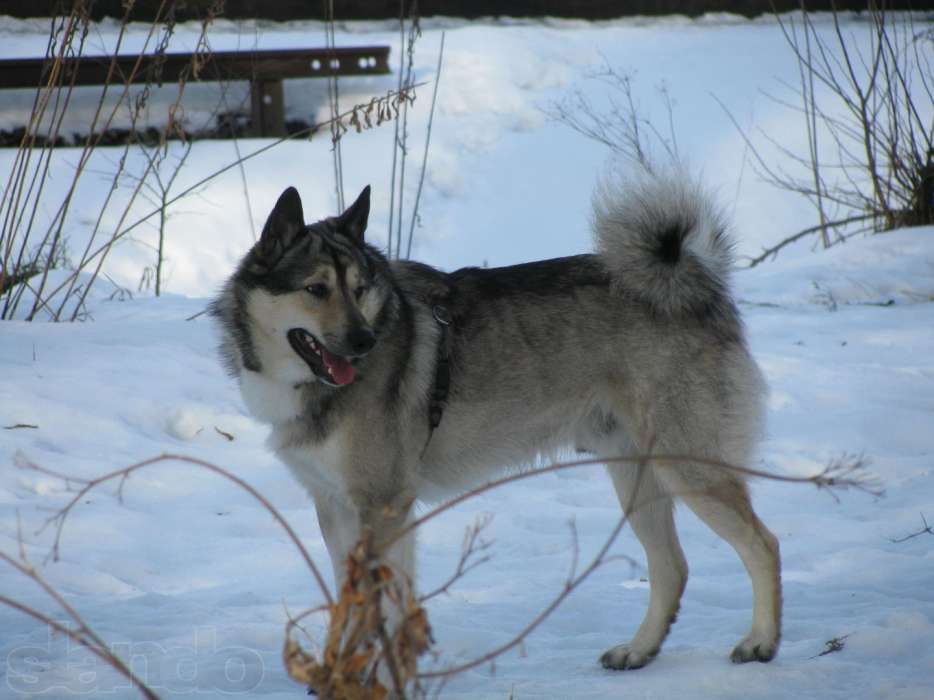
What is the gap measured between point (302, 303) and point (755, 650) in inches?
56.8

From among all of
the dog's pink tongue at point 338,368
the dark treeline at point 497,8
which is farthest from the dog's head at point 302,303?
the dark treeline at point 497,8

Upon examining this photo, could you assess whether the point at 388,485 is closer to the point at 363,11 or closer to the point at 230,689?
the point at 230,689

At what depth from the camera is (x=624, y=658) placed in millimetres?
2670

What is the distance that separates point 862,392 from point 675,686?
8.55 feet

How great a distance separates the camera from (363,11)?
1052cm

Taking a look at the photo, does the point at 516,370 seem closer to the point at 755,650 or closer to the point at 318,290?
the point at 318,290

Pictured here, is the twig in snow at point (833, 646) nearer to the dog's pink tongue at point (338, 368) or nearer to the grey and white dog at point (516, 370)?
the grey and white dog at point (516, 370)

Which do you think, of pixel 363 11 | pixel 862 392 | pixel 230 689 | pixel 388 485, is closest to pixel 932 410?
pixel 862 392

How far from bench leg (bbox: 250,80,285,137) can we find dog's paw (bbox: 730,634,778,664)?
280 inches

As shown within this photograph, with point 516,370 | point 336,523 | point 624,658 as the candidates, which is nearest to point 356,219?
point 516,370

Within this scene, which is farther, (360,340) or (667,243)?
(667,243)

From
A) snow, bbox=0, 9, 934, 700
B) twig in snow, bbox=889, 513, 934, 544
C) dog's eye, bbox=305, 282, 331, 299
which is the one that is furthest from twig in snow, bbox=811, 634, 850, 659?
dog's eye, bbox=305, 282, 331, 299

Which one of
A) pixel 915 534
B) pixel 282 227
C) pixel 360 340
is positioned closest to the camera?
pixel 360 340

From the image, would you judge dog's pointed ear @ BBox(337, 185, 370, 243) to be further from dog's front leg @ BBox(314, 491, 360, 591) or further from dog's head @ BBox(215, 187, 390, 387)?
dog's front leg @ BBox(314, 491, 360, 591)
